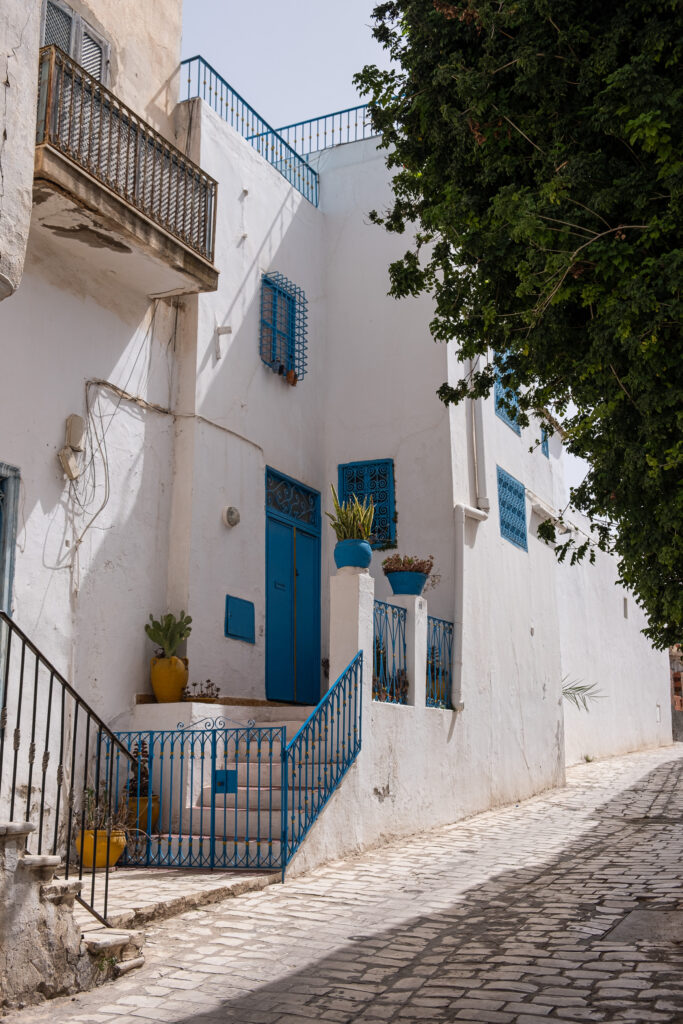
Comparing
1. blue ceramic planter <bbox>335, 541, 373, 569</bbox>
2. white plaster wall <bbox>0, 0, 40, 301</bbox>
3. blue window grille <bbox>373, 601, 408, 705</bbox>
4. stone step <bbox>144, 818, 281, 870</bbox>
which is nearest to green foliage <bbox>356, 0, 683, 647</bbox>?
white plaster wall <bbox>0, 0, 40, 301</bbox>

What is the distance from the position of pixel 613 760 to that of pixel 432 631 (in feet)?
33.3

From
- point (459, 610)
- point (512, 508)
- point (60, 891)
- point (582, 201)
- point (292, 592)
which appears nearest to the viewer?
point (60, 891)

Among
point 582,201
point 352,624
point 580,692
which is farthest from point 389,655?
point 580,692

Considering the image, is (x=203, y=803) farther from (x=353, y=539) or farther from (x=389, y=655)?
(x=353, y=539)

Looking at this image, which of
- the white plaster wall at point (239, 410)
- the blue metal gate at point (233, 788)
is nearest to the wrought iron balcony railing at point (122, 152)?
the white plaster wall at point (239, 410)

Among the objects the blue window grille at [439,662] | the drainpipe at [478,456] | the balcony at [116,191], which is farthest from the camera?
the drainpipe at [478,456]

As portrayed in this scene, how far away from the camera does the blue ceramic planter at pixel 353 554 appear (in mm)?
9797

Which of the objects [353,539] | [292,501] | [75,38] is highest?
[75,38]

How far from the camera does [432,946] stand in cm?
592

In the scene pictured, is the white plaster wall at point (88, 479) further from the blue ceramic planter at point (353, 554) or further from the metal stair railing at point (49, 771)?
the blue ceramic planter at point (353, 554)

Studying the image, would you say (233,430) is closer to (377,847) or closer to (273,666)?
(273,666)

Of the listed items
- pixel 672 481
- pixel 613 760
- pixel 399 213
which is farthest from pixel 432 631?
pixel 613 760

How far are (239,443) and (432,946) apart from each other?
265 inches

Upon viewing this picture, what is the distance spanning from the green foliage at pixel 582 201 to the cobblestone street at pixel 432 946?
6.56 ft
